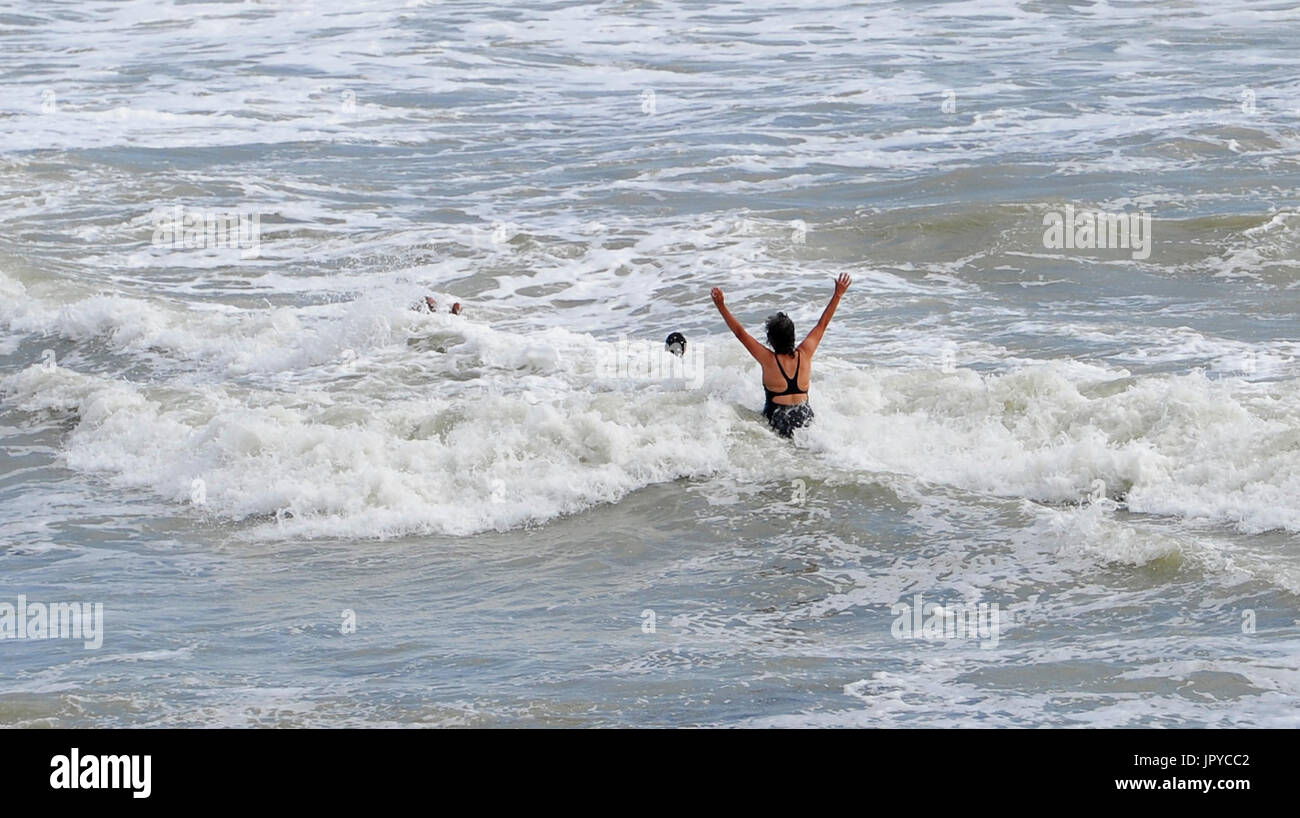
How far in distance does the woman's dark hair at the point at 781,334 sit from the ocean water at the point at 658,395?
0.71 m

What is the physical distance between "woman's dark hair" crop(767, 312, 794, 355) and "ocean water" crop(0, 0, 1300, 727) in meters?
0.71

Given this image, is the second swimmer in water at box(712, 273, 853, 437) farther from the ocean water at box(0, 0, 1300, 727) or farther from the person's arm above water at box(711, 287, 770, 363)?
the ocean water at box(0, 0, 1300, 727)

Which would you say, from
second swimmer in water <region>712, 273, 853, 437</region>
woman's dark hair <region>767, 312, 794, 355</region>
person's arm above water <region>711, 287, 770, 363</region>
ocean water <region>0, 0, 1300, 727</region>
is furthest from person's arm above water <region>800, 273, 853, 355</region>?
ocean water <region>0, 0, 1300, 727</region>

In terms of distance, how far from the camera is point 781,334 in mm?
11672

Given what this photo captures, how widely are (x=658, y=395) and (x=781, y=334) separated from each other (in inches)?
64.4

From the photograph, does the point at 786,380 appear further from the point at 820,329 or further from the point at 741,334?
the point at 741,334

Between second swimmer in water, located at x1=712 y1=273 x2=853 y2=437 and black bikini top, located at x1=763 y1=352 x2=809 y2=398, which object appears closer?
second swimmer in water, located at x1=712 y1=273 x2=853 y2=437

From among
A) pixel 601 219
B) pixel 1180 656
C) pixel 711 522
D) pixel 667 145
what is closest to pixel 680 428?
pixel 711 522

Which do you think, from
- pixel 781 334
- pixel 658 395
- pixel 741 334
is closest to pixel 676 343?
pixel 658 395

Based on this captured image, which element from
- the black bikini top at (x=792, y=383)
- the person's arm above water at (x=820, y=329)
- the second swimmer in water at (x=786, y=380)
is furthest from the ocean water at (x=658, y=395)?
the person's arm above water at (x=820, y=329)

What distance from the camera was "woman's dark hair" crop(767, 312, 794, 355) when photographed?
11.6 metres

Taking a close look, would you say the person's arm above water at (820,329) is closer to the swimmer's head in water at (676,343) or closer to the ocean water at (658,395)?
the ocean water at (658,395)

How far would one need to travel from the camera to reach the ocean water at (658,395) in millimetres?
7859

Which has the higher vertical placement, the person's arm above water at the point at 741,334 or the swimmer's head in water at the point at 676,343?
the person's arm above water at the point at 741,334
